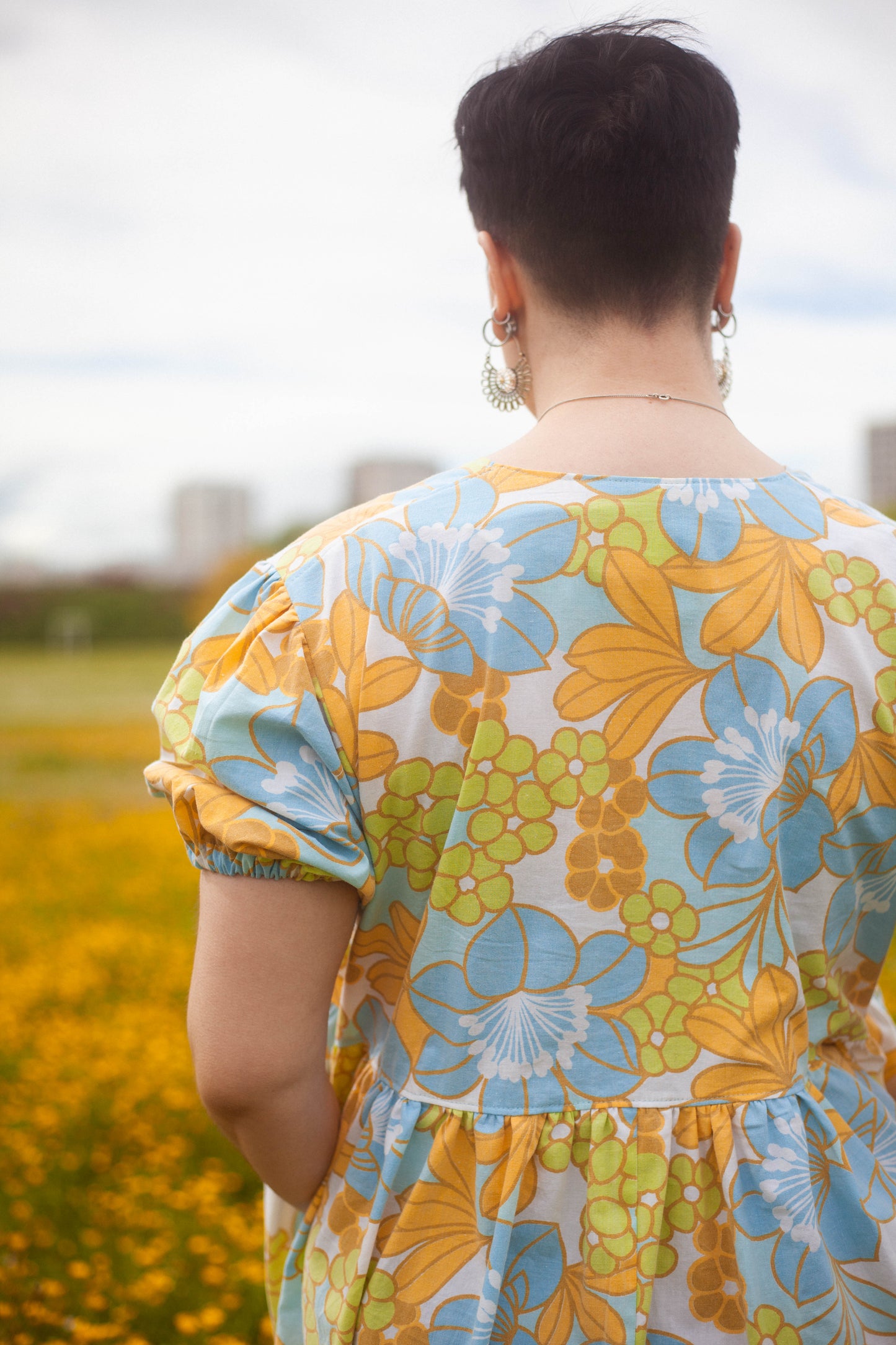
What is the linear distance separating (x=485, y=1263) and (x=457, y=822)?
1.45 ft

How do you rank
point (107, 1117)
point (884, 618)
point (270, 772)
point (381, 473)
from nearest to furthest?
point (270, 772), point (884, 618), point (107, 1117), point (381, 473)

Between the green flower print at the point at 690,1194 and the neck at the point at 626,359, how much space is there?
0.78 m

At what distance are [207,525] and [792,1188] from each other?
6.25m

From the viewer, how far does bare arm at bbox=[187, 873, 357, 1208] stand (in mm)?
943

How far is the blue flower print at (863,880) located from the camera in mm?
1041

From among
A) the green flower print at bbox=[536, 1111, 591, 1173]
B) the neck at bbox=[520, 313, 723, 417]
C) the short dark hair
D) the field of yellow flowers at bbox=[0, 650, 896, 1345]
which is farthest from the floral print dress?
the field of yellow flowers at bbox=[0, 650, 896, 1345]

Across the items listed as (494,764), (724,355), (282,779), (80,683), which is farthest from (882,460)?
(80,683)

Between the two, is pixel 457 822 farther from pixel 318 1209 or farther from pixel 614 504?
pixel 318 1209

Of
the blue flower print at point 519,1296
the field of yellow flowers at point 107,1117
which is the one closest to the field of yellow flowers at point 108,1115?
the field of yellow flowers at point 107,1117

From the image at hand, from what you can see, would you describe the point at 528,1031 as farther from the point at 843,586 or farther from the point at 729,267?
the point at 729,267

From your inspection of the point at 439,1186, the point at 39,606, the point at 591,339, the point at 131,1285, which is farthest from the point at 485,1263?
the point at 39,606

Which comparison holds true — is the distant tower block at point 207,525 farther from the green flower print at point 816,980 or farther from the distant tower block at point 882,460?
the green flower print at point 816,980

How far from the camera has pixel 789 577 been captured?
39.0 inches

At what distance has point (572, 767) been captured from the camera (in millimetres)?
958
